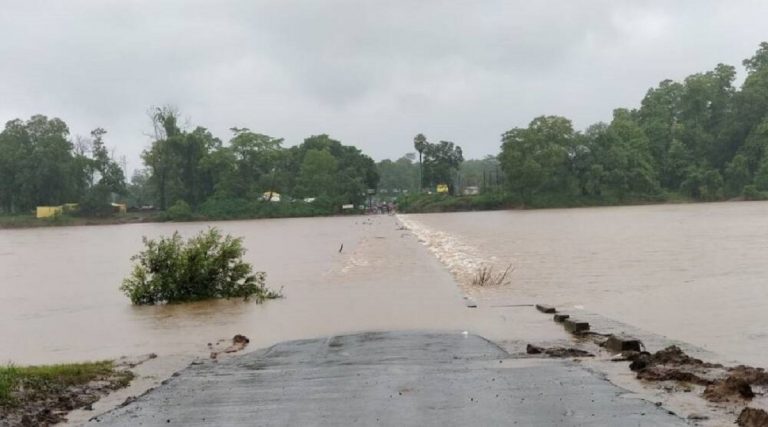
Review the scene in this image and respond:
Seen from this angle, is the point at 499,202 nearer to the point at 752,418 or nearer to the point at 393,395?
the point at 393,395

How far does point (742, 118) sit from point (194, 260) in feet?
368

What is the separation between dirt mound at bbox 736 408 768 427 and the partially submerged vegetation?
19.1ft

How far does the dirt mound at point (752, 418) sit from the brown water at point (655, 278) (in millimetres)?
4917

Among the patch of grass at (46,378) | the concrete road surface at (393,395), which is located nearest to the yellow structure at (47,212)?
the patch of grass at (46,378)

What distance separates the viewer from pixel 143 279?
843 inches

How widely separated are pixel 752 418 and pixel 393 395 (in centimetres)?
306

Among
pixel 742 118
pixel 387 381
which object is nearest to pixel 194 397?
pixel 387 381

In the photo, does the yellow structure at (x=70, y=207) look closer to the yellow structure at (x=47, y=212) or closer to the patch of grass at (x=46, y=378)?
the yellow structure at (x=47, y=212)

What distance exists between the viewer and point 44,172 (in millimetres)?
112875

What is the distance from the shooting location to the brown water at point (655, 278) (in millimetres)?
14172

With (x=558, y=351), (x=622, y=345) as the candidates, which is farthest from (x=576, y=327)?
(x=622, y=345)

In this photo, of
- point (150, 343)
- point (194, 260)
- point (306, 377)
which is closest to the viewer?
point (306, 377)

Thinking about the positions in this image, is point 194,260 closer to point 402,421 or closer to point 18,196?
point 402,421

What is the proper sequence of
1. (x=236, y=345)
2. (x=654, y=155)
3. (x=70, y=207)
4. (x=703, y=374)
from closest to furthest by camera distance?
(x=703, y=374), (x=236, y=345), (x=70, y=207), (x=654, y=155)
